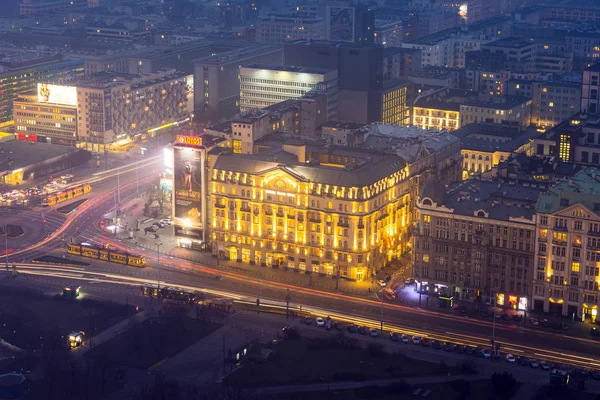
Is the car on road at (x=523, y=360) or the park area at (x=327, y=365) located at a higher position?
the car on road at (x=523, y=360)

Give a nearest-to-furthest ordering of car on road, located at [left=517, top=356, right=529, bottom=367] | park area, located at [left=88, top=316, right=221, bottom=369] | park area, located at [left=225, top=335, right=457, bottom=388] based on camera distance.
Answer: park area, located at [left=225, top=335, right=457, bottom=388] → car on road, located at [left=517, top=356, right=529, bottom=367] → park area, located at [left=88, top=316, right=221, bottom=369]

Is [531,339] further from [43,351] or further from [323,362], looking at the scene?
[43,351]

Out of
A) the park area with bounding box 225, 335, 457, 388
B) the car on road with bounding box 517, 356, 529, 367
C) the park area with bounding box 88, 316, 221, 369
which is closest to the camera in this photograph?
the park area with bounding box 225, 335, 457, 388

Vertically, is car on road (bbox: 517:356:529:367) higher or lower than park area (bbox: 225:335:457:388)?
higher

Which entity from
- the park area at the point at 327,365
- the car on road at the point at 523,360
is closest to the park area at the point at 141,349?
the park area at the point at 327,365

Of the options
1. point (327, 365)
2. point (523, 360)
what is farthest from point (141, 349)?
point (523, 360)

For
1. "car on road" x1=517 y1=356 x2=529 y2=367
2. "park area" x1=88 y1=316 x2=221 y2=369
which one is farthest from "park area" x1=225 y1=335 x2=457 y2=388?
"park area" x1=88 y1=316 x2=221 y2=369

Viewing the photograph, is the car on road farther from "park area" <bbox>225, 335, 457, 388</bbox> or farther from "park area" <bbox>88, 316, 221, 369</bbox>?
"park area" <bbox>88, 316, 221, 369</bbox>

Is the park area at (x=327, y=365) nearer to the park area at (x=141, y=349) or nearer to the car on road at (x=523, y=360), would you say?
the car on road at (x=523, y=360)

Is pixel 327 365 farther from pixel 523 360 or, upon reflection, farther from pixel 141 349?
pixel 523 360

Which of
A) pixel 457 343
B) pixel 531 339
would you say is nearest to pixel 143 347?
pixel 457 343
